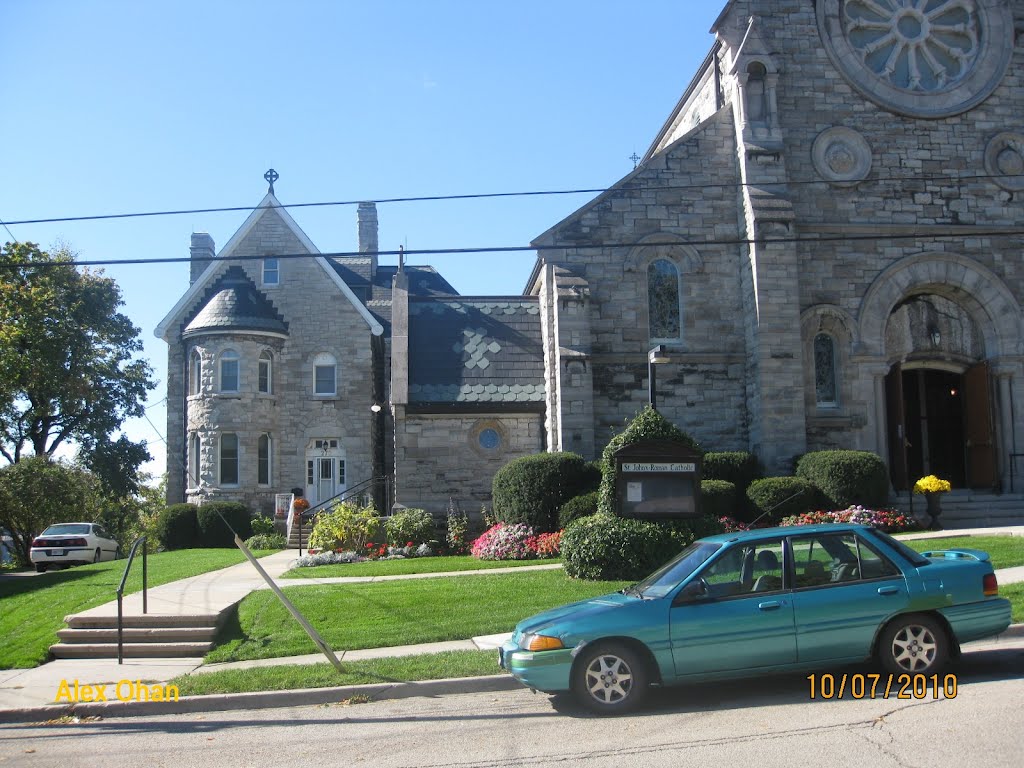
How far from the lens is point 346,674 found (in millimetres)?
9039

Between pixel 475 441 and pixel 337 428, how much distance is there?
628 cm

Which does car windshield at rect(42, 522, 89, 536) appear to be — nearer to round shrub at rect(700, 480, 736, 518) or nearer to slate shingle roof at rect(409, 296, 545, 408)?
slate shingle roof at rect(409, 296, 545, 408)

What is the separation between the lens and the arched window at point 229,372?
2717cm

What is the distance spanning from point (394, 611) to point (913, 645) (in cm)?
655

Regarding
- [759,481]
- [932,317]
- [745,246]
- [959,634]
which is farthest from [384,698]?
[932,317]

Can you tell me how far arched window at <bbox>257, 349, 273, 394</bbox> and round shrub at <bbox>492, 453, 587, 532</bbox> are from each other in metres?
11.5

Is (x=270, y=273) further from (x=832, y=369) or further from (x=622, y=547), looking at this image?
(x=622, y=547)

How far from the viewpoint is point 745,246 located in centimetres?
2103

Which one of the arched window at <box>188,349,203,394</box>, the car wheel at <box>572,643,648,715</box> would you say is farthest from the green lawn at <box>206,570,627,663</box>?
the arched window at <box>188,349,203,394</box>

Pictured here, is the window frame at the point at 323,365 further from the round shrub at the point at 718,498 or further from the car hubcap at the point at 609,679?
the car hubcap at the point at 609,679

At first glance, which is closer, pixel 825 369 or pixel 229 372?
pixel 825 369

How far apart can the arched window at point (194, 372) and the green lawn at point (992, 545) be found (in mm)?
20201

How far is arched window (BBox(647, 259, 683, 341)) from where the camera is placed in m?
21.2

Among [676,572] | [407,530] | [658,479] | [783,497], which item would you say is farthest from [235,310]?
[676,572]
